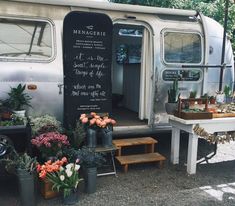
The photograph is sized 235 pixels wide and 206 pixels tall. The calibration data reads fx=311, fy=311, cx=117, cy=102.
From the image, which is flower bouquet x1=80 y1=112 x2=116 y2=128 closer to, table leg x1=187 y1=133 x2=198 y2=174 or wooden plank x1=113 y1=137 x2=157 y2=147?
wooden plank x1=113 y1=137 x2=157 y2=147

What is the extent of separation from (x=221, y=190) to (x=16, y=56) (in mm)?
3502

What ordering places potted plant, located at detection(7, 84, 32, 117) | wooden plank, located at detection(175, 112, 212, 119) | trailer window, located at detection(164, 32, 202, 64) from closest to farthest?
1. potted plant, located at detection(7, 84, 32, 117)
2. wooden plank, located at detection(175, 112, 212, 119)
3. trailer window, located at detection(164, 32, 202, 64)

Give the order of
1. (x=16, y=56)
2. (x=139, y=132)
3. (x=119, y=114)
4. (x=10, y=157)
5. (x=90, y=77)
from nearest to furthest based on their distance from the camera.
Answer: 1. (x=10, y=157)
2. (x=16, y=56)
3. (x=90, y=77)
4. (x=139, y=132)
5. (x=119, y=114)

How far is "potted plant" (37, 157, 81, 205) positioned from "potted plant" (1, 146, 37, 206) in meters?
0.11

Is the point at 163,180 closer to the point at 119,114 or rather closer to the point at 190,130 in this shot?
the point at 190,130

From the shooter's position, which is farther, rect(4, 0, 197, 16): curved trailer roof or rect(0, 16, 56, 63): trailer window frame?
rect(4, 0, 197, 16): curved trailer roof

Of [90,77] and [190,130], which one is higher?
[90,77]

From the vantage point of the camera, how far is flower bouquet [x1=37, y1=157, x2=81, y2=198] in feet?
12.2

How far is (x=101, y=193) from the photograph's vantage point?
412 centimetres

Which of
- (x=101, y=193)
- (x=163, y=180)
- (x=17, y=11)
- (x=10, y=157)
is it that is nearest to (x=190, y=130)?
(x=163, y=180)

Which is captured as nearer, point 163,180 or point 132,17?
point 163,180

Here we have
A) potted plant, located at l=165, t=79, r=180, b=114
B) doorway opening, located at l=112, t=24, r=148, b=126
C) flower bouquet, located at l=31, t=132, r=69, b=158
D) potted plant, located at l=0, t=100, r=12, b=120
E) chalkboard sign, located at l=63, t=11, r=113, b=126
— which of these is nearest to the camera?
flower bouquet, located at l=31, t=132, r=69, b=158

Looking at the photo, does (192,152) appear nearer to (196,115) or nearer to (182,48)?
(196,115)

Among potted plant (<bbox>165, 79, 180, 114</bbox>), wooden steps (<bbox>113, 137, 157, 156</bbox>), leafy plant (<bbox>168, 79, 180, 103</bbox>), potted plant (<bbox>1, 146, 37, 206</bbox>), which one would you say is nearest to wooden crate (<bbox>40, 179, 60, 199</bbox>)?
potted plant (<bbox>1, 146, 37, 206</bbox>)
